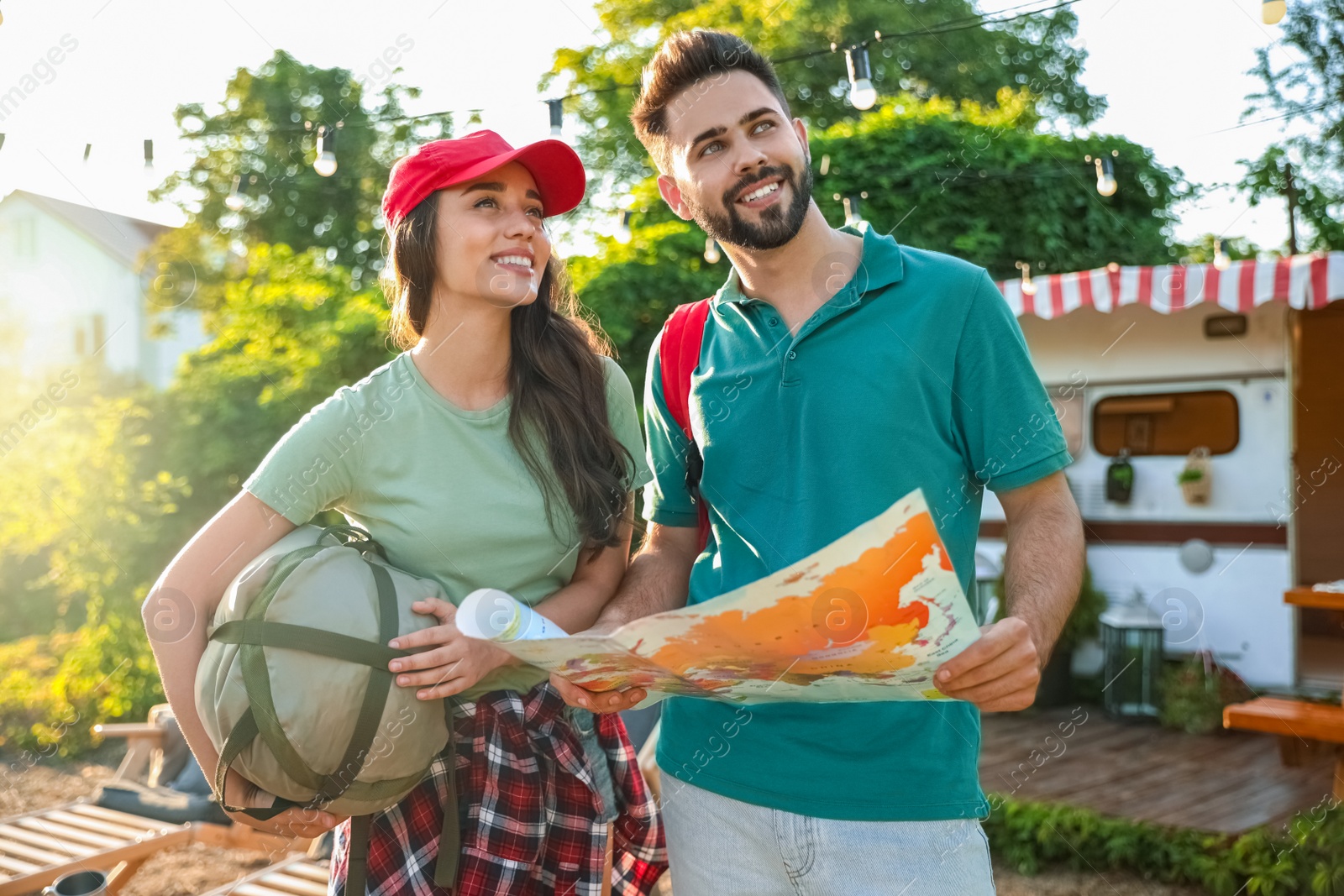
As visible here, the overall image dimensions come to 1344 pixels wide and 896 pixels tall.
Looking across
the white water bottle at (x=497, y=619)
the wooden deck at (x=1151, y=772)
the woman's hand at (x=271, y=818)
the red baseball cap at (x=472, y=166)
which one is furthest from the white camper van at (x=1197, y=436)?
the woman's hand at (x=271, y=818)

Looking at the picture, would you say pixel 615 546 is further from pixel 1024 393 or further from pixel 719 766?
pixel 1024 393

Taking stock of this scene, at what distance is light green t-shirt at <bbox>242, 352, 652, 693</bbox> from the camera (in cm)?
178

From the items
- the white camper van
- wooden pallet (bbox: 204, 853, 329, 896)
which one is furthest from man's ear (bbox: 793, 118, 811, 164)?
the white camper van

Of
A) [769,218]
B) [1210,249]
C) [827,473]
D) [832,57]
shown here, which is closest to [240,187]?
[769,218]

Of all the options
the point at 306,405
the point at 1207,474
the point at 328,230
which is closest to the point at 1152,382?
the point at 1207,474

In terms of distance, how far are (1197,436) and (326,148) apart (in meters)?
5.90

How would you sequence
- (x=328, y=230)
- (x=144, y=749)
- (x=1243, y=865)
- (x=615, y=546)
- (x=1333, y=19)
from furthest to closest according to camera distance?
(x=328, y=230)
(x=1333, y=19)
(x=144, y=749)
(x=1243, y=865)
(x=615, y=546)

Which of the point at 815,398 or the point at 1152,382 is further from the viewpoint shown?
the point at 1152,382

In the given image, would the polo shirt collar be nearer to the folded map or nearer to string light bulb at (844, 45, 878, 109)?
the folded map

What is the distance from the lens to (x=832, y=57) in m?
18.2

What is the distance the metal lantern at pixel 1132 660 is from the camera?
727cm

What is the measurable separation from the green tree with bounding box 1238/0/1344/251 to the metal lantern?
5.98m

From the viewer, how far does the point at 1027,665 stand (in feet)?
4.33

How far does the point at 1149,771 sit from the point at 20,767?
6.96 m
